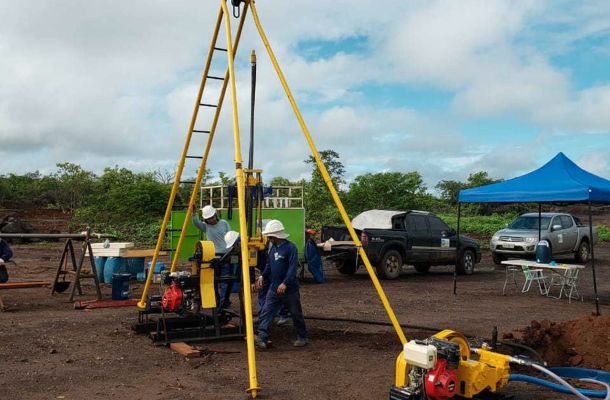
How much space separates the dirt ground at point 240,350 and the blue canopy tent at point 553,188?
2.14m

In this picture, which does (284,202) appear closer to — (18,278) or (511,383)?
(18,278)

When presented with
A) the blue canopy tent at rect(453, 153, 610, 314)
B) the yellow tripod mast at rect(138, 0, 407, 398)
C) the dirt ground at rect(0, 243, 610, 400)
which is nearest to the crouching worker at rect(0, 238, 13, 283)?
the dirt ground at rect(0, 243, 610, 400)

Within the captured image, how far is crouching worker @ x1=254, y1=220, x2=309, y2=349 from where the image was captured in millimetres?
8055

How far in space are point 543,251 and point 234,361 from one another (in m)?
8.61

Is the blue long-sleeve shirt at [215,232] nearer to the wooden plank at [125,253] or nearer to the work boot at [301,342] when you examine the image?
the work boot at [301,342]

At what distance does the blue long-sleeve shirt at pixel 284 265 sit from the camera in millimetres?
8203

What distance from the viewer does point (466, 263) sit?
722 inches

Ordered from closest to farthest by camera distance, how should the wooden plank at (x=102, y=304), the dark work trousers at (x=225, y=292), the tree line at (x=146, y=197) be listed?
1. the dark work trousers at (x=225, y=292)
2. the wooden plank at (x=102, y=304)
3. the tree line at (x=146, y=197)

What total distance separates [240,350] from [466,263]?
11770 mm

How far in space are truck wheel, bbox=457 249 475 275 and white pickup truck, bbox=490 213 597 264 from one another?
2.41 meters

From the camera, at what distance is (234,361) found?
743 centimetres

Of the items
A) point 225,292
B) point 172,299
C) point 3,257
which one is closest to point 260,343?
point 172,299

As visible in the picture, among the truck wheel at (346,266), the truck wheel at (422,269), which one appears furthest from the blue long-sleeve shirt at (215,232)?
the truck wheel at (422,269)

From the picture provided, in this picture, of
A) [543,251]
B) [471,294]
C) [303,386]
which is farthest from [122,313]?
[543,251]
